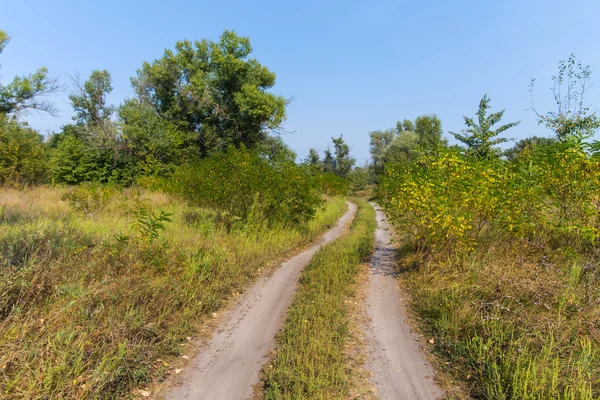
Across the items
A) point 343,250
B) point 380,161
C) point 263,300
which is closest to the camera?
point 263,300

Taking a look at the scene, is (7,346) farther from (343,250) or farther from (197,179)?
(197,179)

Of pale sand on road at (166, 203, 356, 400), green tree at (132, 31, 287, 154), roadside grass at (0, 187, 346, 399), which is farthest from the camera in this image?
green tree at (132, 31, 287, 154)

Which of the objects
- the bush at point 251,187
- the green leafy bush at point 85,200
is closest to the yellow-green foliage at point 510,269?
the bush at point 251,187

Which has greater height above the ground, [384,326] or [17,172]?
[17,172]

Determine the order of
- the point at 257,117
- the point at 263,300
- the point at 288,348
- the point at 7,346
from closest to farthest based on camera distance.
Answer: the point at 7,346
the point at 288,348
the point at 263,300
the point at 257,117

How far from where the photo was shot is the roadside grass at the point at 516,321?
3.38 meters

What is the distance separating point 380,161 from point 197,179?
45585 mm

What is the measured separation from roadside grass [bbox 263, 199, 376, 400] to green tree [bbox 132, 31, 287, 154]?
17.3 m

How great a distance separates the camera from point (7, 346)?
319 centimetres

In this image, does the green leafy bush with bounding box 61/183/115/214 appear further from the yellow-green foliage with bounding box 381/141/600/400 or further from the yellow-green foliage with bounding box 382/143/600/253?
the yellow-green foliage with bounding box 382/143/600/253

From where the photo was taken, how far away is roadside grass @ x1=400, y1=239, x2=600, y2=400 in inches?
133

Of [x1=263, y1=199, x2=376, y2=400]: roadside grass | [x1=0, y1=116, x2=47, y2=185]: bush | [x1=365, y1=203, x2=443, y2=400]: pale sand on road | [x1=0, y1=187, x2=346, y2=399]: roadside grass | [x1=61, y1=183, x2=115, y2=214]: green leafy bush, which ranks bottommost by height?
[x1=365, y1=203, x2=443, y2=400]: pale sand on road

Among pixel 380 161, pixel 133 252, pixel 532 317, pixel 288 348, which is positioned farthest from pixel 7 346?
pixel 380 161

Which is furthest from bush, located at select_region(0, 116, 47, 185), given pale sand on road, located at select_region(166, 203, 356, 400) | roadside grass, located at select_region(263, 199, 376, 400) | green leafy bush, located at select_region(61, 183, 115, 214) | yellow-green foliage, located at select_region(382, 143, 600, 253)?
yellow-green foliage, located at select_region(382, 143, 600, 253)
